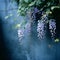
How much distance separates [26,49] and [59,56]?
23.8 inches

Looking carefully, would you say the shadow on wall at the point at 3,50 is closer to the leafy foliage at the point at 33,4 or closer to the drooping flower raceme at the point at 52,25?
the leafy foliage at the point at 33,4

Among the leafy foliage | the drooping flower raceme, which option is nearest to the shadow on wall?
the leafy foliage

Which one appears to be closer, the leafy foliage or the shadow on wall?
the leafy foliage

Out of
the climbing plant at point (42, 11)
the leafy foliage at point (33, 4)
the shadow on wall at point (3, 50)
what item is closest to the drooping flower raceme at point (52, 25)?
the climbing plant at point (42, 11)

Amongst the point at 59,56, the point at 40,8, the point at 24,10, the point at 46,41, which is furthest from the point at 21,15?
the point at 59,56

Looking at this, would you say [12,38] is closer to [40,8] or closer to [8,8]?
[8,8]

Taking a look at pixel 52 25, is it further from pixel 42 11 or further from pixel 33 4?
pixel 33 4

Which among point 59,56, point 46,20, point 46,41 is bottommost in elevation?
point 59,56

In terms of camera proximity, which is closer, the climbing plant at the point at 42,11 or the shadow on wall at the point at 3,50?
the climbing plant at the point at 42,11

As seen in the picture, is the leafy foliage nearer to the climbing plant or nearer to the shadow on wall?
the climbing plant

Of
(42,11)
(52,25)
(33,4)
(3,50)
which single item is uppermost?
(33,4)

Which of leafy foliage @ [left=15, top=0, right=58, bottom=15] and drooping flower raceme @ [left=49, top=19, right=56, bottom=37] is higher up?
leafy foliage @ [left=15, top=0, right=58, bottom=15]

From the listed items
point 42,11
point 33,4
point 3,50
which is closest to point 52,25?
point 42,11

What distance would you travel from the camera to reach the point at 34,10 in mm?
3350
